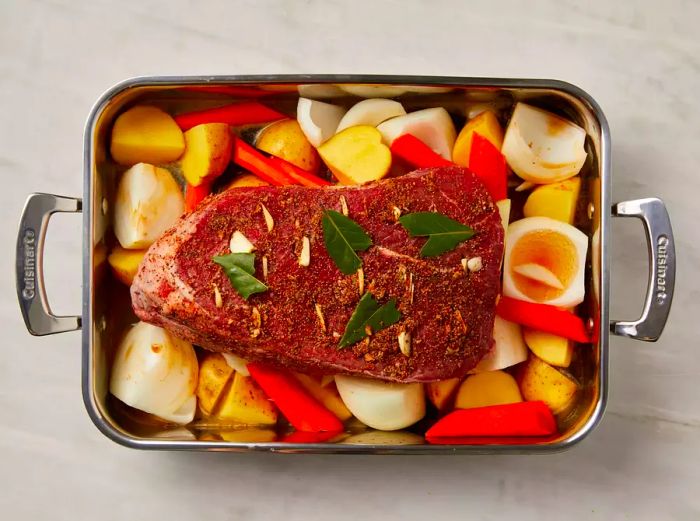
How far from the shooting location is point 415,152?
2.16m

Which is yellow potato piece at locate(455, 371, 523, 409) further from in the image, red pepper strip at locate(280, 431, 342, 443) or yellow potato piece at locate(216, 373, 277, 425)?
yellow potato piece at locate(216, 373, 277, 425)

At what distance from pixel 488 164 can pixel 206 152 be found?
0.93 metres

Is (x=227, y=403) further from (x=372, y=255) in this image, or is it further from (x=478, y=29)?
(x=478, y=29)

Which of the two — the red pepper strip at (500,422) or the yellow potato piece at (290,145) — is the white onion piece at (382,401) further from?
the yellow potato piece at (290,145)

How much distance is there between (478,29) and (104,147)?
1376mm

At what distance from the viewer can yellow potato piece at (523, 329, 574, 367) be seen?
7.07 feet

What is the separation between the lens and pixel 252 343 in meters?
1.97

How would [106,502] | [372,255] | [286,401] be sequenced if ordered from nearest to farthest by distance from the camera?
[372,255]
[286,401]
[106,502]

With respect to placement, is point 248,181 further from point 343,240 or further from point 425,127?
point 425,127

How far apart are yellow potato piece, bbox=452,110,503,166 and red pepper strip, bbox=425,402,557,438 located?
32.3 inches

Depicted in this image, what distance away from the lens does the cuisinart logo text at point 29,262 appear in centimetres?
196

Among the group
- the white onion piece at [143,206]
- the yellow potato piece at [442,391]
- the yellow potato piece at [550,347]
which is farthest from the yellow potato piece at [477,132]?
the white onion piece at [143,206]

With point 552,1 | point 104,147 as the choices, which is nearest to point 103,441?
point 104,147

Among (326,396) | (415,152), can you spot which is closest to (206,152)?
(415,152)
